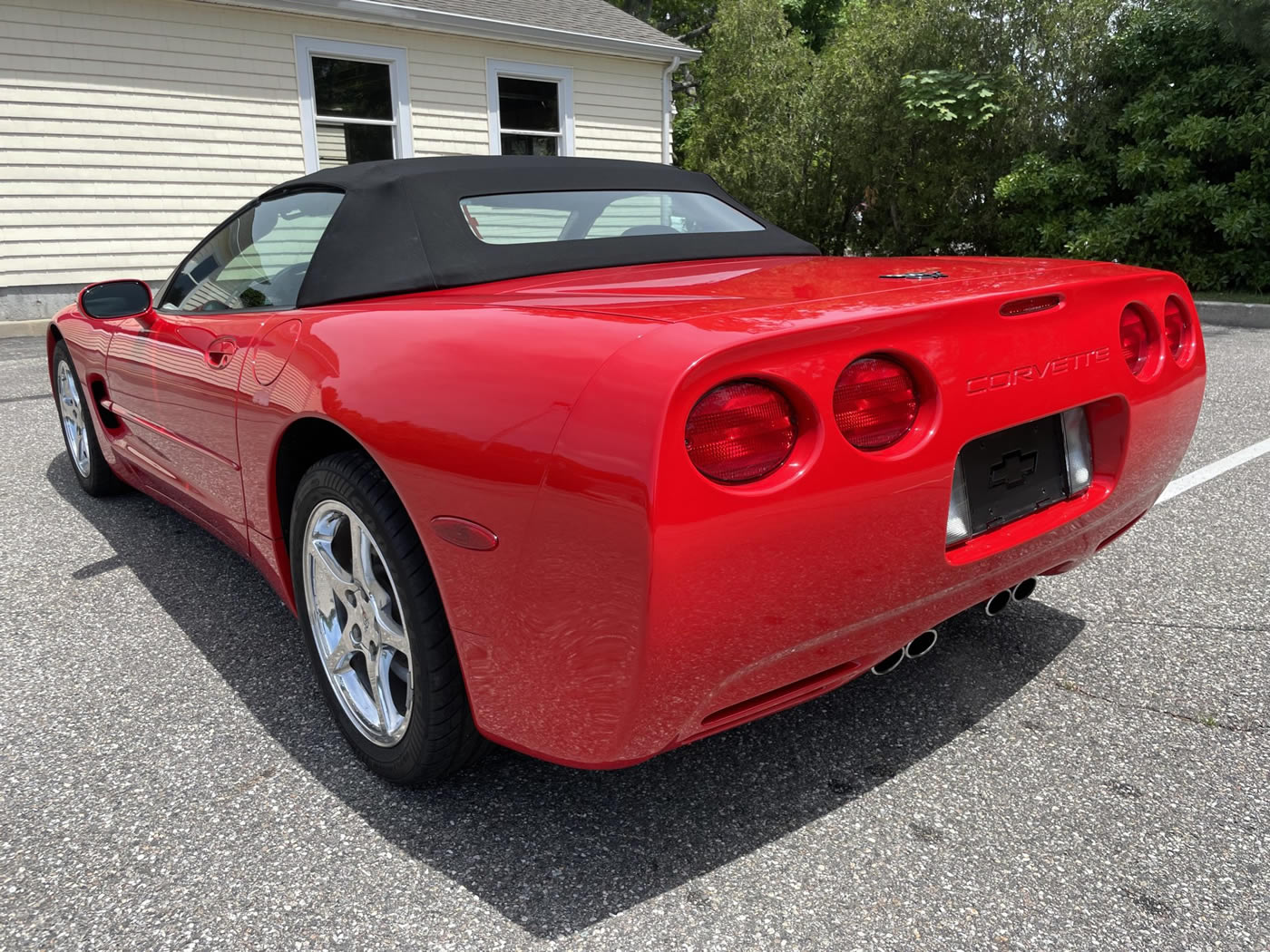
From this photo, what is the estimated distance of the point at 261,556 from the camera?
253 centimetres

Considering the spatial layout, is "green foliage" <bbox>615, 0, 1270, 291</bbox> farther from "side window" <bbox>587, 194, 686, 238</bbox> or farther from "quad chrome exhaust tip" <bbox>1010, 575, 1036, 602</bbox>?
"quad chrome exhaust tip" <bbox>1010, 575, 1036, 602</bbox>

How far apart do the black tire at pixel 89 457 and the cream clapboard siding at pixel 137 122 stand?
7.62 metres

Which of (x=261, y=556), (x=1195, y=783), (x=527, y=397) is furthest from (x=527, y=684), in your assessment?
(x=1195, y=783)

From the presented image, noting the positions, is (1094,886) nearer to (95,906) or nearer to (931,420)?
(931,420)

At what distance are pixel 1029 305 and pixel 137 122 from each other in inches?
461

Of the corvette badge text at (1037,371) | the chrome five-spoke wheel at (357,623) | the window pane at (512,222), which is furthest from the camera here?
the window pane at (512,222)

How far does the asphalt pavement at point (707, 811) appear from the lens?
170cm

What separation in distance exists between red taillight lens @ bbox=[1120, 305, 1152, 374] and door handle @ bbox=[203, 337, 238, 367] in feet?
7.03

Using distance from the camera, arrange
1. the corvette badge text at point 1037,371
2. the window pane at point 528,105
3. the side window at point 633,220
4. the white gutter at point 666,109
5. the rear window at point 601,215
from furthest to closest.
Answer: the white gutter at point 666,109
the window pane at point 528,105
the side window at point 633,220
the rear window at point 601,215
the corvette badge text at point 1037,371

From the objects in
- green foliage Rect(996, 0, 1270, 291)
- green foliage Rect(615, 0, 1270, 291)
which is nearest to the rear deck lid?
green foliage Rect(615, 0, 1270, 291)

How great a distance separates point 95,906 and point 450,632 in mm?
806

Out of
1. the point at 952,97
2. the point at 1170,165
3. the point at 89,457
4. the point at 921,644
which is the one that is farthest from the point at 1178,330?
the point at 952,97

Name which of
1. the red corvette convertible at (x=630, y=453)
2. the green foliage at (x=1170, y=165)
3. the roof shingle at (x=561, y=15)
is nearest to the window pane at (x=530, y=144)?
the roof shingle at (x=561, y=15)

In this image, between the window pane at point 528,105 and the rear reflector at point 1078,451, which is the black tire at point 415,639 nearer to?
the rear reflector at point 1078,451
